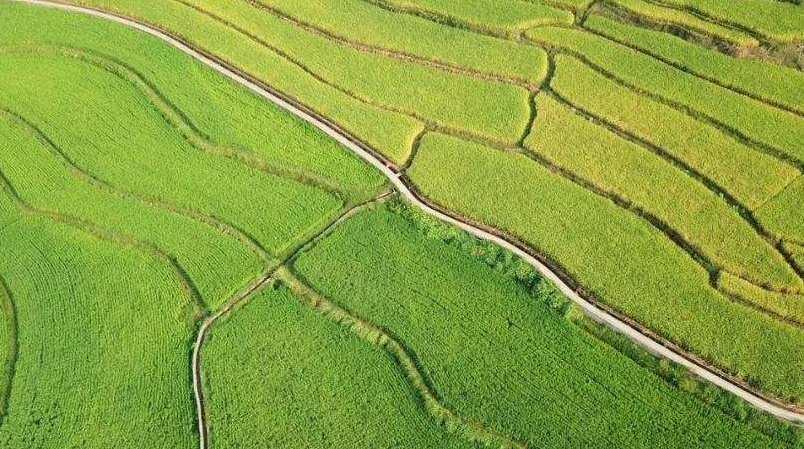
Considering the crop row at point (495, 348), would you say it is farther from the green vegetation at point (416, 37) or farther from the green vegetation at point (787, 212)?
the green vegetation at point (416, 37)

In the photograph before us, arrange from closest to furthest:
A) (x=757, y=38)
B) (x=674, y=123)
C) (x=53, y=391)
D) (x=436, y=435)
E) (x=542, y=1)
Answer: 1. (x=436, y=435)
2. (x=53, y=391)
3. (x=674, y=123)
4. (x=757, y=38)
5. (x=542, y=1)

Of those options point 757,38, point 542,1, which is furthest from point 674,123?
point 542,1

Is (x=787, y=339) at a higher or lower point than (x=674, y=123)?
lower

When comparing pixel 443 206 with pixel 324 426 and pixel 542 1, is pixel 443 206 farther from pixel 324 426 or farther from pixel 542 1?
pixel 542 1

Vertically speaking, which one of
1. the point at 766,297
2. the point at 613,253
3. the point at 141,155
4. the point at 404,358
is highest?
the point at 766,297

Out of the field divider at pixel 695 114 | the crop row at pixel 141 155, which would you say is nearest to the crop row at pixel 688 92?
the field divider at pixel 695 114

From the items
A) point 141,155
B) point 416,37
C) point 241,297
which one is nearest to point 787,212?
point 416,37

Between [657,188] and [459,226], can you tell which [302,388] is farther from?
[657,188]

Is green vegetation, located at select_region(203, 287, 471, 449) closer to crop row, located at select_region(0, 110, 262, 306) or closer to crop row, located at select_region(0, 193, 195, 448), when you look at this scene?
crop row, located at select_region(0, 193, 195, 448)
